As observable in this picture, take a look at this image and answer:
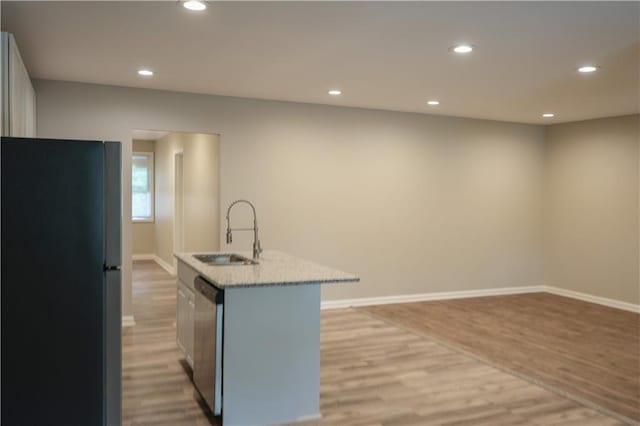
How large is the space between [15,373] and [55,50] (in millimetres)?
2633

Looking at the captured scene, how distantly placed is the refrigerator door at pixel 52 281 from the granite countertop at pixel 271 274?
2.54ft

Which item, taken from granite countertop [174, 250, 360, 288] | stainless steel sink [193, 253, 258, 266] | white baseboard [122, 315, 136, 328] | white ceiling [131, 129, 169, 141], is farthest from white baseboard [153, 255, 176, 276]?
granite countertop [174, 250, 360, 288]

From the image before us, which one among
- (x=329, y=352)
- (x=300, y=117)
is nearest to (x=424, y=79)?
(x=300, y=117)

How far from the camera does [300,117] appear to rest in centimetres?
616

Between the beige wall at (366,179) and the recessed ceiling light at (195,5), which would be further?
the beige wall at (366,179)

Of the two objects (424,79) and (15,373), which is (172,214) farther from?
(15,373)

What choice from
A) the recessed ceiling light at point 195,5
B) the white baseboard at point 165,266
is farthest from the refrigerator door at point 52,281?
the white baseboard at point 165,266

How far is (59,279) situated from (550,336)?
4.54m

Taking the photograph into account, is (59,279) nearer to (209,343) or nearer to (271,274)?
(209,343)

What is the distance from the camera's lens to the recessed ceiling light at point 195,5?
2.96 metres

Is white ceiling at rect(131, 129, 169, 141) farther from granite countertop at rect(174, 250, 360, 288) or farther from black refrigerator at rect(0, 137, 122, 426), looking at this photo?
black refrigerator at rect(0, 137, 122, 426)

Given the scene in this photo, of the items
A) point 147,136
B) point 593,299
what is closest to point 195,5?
point 593,299

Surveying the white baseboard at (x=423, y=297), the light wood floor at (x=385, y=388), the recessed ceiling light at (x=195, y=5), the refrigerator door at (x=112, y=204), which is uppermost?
the recessed ceiling light at (x=195, y=5)

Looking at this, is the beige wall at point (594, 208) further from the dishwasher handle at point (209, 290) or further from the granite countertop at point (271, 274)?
the dishwasher handle at point (209, 290)
